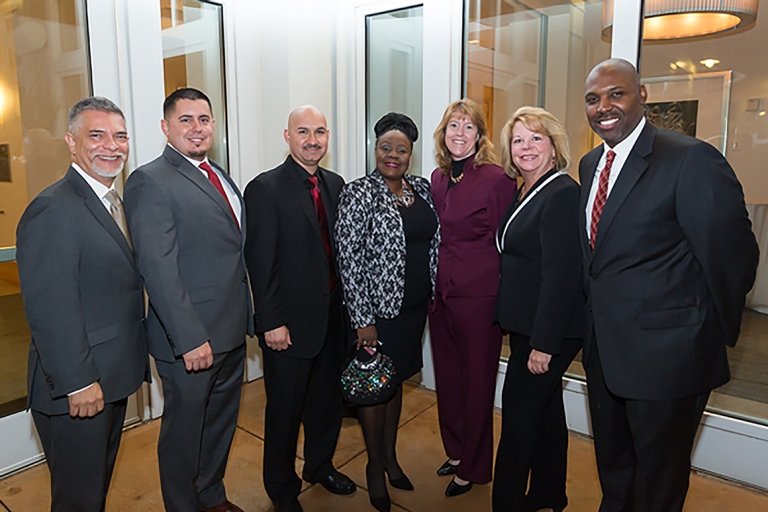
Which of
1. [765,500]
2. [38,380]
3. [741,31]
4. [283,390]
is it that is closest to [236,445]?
[283,390]

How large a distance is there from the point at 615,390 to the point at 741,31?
1.99 m

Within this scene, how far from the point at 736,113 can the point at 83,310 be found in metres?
3.03

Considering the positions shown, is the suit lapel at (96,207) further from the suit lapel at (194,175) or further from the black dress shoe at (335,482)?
the black dress shoe at (335,482)

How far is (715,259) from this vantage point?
67.4 inches

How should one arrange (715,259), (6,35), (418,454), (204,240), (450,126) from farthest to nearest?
(418,454) → (6,35) → (450,126) → (204,240) → (715,259)

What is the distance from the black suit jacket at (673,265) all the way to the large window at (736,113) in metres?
1.22

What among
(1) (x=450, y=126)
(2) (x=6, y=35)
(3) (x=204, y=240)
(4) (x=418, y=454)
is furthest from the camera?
(4) (x=418, y=454)

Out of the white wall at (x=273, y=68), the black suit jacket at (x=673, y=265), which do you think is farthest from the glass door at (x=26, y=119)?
the black suit jacket at (x=673, y=265)

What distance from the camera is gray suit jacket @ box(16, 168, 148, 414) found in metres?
1.71

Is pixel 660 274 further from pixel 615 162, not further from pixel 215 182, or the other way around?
pixel 215 182

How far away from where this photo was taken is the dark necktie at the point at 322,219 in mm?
2459

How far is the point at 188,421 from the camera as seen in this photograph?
7.07 ft

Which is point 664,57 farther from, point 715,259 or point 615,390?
point 615,390

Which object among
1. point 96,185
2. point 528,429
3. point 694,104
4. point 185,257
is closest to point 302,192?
point 185,257
